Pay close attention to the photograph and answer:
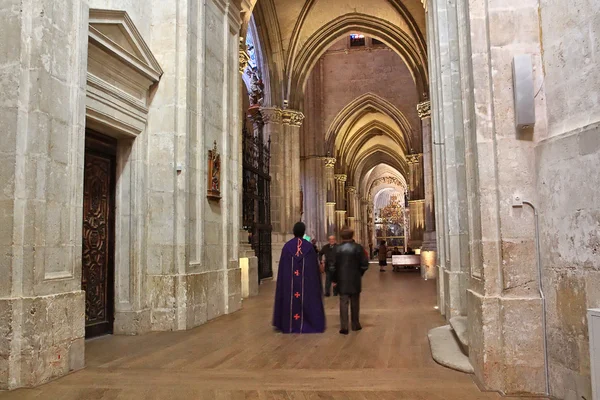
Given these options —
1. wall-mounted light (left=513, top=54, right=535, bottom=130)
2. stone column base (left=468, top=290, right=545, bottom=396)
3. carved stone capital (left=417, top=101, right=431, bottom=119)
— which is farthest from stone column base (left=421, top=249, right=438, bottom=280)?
wall-mounted light (left=513, top=54, right=535, bottom=130)

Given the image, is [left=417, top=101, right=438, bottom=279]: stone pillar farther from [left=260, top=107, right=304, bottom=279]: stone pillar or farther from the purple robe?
the purple robe

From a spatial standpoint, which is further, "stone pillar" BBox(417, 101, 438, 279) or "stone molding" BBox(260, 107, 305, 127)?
"stone molding" BBox(260, 107, 305, 127)

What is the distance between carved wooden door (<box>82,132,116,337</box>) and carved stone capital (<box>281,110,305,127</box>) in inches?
486

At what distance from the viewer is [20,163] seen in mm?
4391

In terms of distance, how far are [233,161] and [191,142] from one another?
67.2 inches

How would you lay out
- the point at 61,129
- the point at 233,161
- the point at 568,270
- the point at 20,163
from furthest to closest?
the point at 233,161
the point at 61,129
the point at 20,163
the point at 568,270

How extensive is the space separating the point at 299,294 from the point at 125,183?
296 centimetres

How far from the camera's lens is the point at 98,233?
264 inches

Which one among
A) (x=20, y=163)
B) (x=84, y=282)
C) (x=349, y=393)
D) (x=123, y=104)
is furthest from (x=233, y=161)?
(x=349, y=393)

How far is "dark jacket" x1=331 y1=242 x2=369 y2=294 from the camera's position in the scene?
684cm

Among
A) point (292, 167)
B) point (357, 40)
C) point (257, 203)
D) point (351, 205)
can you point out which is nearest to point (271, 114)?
point (292, 167)

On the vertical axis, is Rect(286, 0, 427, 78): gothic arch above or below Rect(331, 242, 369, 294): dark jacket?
above

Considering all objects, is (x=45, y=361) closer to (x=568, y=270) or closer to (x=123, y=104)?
(x=123, y=104)

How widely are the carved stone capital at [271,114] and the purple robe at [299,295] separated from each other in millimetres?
12293
